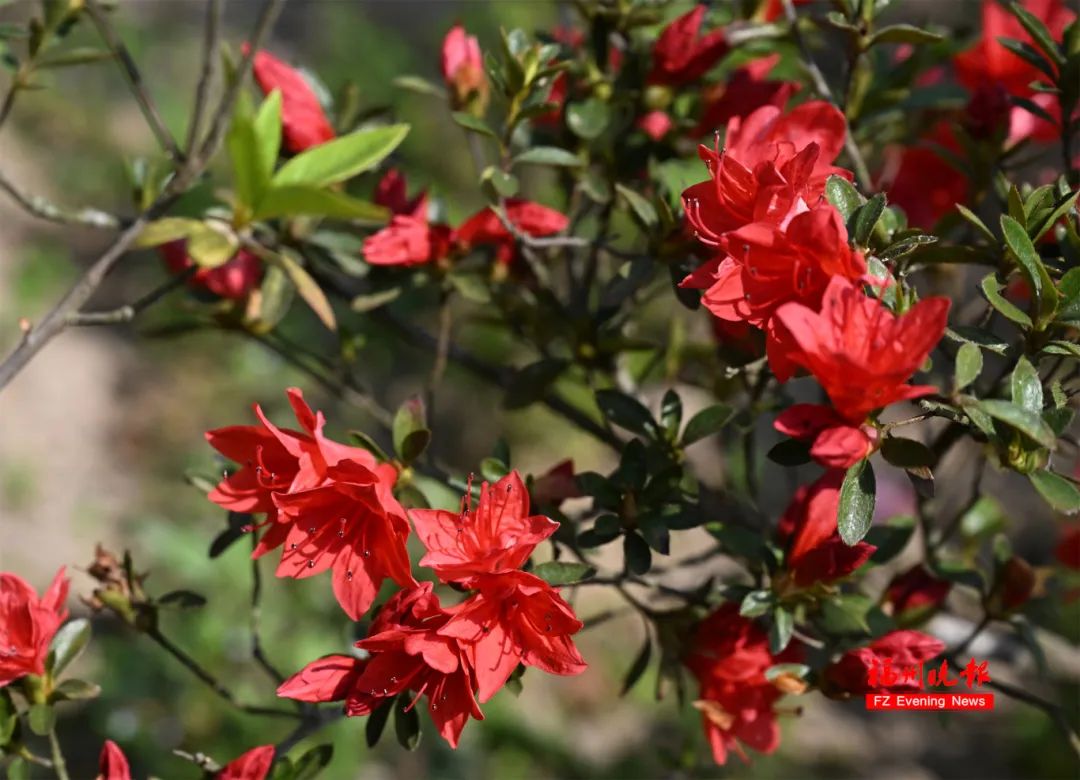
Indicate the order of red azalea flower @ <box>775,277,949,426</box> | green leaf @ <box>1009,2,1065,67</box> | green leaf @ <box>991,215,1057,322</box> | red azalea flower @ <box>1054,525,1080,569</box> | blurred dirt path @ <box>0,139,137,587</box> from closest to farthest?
red azalea flower @ <box>775,277,949,426</box>
green leaf @ <box>991,215,1057,322</box>
green leaf @ <box>1009,2,1065,67</box>
red azalea flower @ <box>1054,525,1080,569</box>
blurred dirt path @ <box>0,139,137,587</box>

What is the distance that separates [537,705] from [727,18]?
6.65ft

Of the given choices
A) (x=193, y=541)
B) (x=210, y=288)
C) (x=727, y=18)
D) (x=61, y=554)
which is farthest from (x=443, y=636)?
(x=61, y=554)

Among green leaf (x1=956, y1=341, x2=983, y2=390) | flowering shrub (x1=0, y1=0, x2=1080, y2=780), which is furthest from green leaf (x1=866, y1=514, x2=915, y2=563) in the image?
green leaf (x1=956, y1=341, x2=983, y2=390)

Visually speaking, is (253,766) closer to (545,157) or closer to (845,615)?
(845,615)

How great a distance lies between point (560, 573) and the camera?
91 cm

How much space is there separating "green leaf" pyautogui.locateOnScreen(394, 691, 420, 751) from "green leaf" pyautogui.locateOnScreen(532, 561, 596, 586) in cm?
17

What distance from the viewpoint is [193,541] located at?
2.75 metres

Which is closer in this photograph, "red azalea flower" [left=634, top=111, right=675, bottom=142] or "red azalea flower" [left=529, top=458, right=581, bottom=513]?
"red azalea flower" [left=529, top=458, right=581, bottom=513]

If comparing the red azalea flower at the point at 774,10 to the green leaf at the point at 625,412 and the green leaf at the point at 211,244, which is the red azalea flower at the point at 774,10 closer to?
the green leaf at the point at 625,412

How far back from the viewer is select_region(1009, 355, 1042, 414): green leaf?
83cm

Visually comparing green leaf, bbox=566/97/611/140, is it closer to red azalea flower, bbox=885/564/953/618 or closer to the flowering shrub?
the flowering shrub

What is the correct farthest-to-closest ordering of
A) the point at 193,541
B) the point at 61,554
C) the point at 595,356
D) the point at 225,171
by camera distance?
the point at 225,171 → the point at 61,554 → the point at 193,541 → the point at 595,356

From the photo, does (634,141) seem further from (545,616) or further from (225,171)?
(225,171)

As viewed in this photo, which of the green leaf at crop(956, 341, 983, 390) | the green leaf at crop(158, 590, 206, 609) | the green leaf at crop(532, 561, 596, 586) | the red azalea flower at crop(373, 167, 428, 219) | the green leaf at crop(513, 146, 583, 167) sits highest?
the green leaf at crop(956, 341, 983, 390)
